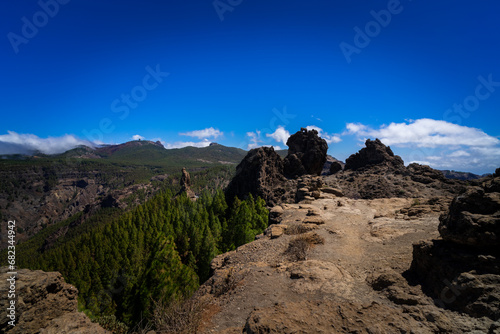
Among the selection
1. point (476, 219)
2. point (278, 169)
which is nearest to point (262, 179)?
point (278, 169)

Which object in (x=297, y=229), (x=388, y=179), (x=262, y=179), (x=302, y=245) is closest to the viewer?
(x=302, y=245)

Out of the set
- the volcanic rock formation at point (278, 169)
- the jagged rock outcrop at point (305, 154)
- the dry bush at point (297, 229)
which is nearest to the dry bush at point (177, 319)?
the dry bush at point (297, 229)

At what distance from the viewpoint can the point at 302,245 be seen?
45.3 ft

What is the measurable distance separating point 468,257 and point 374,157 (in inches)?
2384

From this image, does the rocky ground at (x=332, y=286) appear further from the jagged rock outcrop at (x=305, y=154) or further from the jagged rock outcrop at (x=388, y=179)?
the jagged rock outcrop at (x=305, y=154)

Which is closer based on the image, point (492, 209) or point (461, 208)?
point (492, 209)

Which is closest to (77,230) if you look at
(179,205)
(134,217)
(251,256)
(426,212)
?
(134,217)

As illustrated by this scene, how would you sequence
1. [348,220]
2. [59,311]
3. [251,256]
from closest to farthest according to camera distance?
[59,311]
[251,256]
[348,220]

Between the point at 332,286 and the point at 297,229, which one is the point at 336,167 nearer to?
the point at 297,229

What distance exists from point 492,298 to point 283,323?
19.5ft

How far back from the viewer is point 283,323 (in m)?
6.40

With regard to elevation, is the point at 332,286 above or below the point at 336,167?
below

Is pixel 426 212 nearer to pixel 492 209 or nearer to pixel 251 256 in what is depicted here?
pixel 492 209

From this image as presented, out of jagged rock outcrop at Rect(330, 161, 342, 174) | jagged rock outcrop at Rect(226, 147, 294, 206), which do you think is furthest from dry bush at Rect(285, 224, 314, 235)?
jagged rock outcrop at Rect(330, 161, 342, 174)
